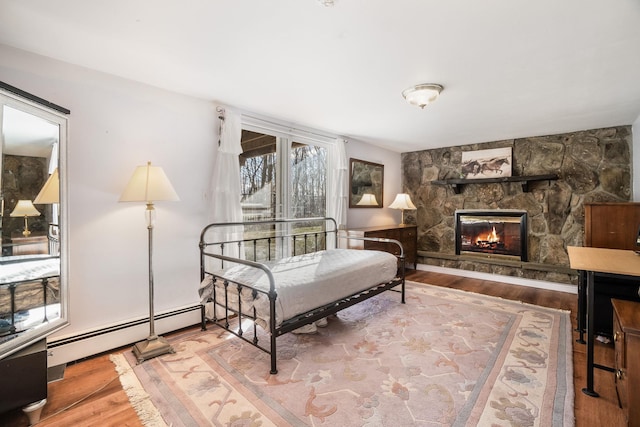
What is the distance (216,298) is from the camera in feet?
8.25

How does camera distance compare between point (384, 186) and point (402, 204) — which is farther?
point (384, 186)

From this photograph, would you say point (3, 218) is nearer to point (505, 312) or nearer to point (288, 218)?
point (288, 218)

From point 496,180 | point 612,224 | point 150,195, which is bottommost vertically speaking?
point 612,224

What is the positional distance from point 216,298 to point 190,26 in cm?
207

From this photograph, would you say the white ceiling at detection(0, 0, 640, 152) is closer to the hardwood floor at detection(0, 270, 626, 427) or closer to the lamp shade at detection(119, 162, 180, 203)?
the lamp shade at detection(119, 162, 180, 203)

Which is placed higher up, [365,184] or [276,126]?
[276,126]

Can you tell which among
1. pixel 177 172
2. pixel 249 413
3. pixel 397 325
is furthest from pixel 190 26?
pixel 397 325

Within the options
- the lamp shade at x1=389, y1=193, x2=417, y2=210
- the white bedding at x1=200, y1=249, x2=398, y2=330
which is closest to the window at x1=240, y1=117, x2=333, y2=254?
the white bedding at x1=200, y1=249, x2=398, y2=330

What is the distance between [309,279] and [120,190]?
176cm

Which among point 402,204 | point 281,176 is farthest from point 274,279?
point 402,204

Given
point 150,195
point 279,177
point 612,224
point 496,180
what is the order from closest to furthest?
point 150,195 → point 612,224 → point 279,177 → point 496,180

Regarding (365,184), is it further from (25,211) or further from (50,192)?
(25,211)

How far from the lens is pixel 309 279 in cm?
228

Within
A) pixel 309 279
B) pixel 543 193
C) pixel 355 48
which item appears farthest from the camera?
pixel 543 193
